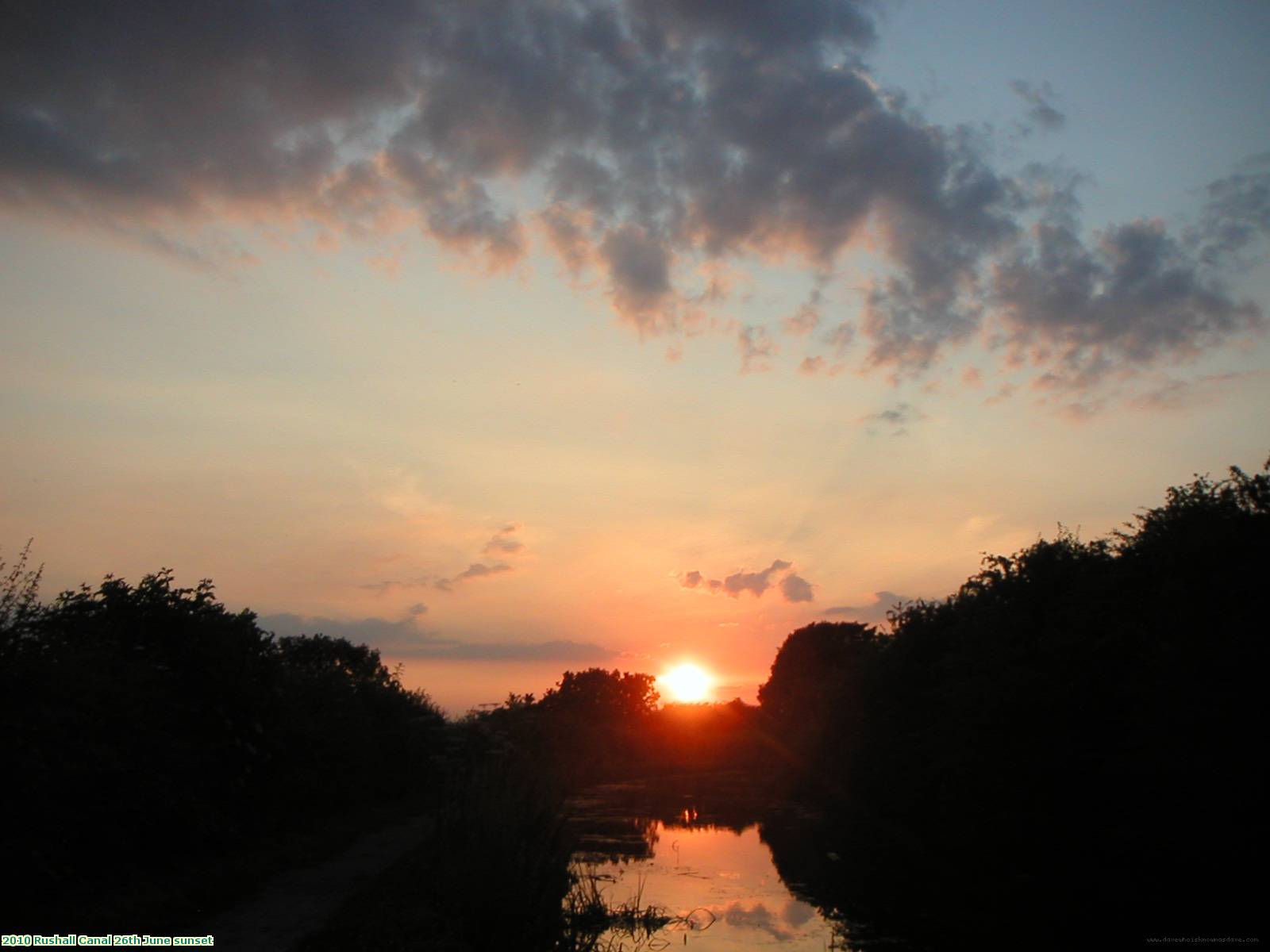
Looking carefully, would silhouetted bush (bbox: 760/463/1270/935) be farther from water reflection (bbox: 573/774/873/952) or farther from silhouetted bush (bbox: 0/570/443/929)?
silhouetted bush (bbox: 0/570/443/929)

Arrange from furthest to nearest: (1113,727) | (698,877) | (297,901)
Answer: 1. (698,877)
2. (1113,727)
3. (297,901)

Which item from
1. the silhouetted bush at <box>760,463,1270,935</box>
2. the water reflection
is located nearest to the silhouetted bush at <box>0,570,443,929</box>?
the water reflection

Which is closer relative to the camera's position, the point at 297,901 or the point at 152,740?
the point at 297,901

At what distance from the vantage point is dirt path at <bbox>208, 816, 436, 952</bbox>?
979 centimetres

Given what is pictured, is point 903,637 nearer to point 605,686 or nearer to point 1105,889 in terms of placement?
point 1105,889

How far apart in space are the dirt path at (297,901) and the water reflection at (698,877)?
144 inches

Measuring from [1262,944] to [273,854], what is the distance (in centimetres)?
1516

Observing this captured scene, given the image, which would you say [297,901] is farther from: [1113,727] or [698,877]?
[1113,727]

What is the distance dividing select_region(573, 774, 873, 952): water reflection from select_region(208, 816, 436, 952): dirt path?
144 inches

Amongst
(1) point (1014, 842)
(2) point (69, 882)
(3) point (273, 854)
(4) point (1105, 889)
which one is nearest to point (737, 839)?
(1) point (1014, 842)

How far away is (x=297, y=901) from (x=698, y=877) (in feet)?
25.7

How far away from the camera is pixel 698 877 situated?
55.8ft

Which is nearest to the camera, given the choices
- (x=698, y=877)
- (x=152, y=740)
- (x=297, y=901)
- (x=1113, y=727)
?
(x=297, y=901)

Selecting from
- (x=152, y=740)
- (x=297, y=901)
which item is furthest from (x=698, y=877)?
(x=152, y=740)
